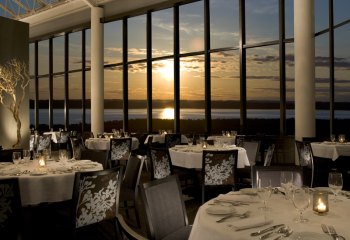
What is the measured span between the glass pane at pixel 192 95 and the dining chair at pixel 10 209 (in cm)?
837

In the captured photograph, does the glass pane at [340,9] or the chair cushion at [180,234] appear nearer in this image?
the chair cushion at [180,234]

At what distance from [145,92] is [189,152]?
22.5ft

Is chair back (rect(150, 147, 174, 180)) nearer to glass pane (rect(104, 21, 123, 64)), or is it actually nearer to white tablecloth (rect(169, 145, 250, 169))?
white tablecloth (rect(169, 145, 250, 169))

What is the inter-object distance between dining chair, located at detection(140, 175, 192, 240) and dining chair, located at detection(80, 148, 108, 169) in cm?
228

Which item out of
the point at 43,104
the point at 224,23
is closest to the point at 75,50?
the point at 43,104

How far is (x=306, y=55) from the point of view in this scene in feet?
27.8

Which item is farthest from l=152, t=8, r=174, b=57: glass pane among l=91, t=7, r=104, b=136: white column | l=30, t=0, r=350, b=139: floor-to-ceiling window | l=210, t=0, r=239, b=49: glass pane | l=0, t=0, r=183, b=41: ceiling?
l=91, t=7, r=104, b=136: white column

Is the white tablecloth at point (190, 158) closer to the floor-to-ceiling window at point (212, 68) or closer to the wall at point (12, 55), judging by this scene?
the floor-to-ceiling window at point (212, 68)

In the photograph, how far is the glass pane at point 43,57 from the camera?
15.7 meters

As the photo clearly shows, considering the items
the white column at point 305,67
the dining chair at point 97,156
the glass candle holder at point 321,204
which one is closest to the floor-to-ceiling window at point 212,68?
the white column at point 305,67

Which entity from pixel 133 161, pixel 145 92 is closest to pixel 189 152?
pixel 133 161

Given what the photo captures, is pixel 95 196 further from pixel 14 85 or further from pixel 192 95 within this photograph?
pixel 192 95

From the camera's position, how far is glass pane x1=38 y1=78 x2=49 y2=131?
1578 centimetres

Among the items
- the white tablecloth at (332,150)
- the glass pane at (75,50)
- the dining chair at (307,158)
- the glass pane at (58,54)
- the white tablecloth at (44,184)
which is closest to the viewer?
the white tablecloth at (44,184)
